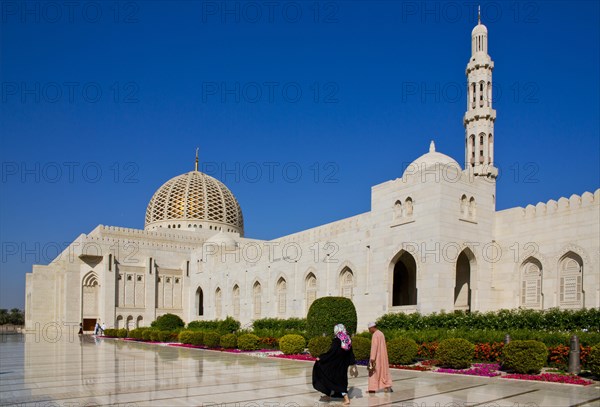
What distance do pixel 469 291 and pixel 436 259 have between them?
377cm

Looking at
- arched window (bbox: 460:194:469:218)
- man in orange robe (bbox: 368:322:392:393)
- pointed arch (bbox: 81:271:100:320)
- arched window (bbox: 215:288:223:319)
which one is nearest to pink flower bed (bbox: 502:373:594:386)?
man in orange robe (bbox: 368:322:392:393)

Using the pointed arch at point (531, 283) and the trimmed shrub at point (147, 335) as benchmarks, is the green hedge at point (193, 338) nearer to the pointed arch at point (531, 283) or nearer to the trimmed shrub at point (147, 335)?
the trimmed shrub at point (147, 335)

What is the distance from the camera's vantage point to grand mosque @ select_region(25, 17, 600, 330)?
19406 millimetres

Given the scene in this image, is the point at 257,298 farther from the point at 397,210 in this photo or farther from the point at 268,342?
the point at 397,210

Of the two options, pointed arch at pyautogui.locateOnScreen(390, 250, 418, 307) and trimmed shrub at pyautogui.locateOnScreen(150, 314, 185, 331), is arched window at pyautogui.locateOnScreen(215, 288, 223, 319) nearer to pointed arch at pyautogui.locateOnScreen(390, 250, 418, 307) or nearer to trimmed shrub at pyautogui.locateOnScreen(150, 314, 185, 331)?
trimmed shrub at pyautogui.locateOnScreen(150, 314, 185, 331)

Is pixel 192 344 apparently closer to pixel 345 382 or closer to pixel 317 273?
pixel 317 273

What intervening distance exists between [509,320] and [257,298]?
1781cm

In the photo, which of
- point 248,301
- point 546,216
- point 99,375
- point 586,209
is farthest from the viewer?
point 248,301

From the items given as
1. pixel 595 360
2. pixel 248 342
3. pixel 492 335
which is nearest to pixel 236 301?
pixel 248 342

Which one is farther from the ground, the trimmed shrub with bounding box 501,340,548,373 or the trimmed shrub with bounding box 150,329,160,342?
the trimmed shrub with bounding box 501,340,548,373

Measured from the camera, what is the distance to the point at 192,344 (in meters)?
24.0

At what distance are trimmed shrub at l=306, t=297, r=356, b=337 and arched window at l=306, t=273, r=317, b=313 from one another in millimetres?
8622

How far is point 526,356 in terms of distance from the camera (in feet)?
39.4

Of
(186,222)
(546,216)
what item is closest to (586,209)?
(546,216)
